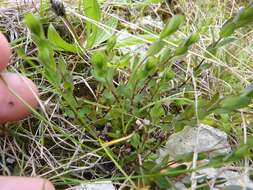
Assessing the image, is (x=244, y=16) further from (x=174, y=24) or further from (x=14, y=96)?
(x=14, y=96)

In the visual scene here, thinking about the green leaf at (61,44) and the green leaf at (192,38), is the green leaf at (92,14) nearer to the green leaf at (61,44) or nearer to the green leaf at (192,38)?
the green leaf at (61,44)

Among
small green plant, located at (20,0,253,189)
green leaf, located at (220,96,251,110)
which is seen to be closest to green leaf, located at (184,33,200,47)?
small green plant, located at (20,0,253,189)

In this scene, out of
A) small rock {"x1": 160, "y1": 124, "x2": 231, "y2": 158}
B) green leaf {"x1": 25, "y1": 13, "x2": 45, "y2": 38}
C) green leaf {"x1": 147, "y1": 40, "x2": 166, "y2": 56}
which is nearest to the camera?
green leaf {"x1": 25, "y1": 13, "x2": 45, "y2": 38}

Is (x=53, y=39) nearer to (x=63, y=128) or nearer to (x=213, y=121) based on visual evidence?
(x=63, y=128)

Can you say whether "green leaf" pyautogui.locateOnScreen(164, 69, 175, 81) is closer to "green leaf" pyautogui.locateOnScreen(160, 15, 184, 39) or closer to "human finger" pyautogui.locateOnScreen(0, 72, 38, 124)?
"green leaf" pyautogui.locateOnScreen(160, 15, 184, 39)

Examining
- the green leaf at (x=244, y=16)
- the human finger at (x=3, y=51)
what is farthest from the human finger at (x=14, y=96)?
the green leaf at (x=244, y=16)

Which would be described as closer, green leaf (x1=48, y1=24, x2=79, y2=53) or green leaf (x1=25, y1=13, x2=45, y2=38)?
green leaf (x1=25, y1=13, x2=45, y2=38)

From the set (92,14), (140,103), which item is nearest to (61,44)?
(92,14)
